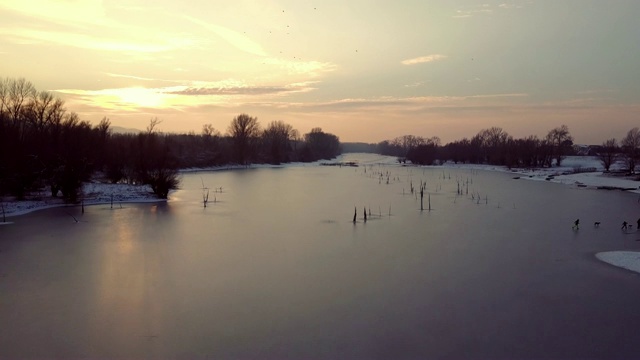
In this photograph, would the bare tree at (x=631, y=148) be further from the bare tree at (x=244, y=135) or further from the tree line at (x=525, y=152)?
the bare tree at (x=244, y=135)

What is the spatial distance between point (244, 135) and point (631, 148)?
47.3 meters

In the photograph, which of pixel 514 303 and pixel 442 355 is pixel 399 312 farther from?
pixel 514 303

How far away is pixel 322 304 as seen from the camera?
6.77m

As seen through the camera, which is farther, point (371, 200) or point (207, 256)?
point (371, 200)

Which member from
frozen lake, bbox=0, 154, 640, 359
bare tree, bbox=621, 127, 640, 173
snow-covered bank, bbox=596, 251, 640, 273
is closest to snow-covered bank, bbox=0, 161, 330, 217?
frozen lake, bbox=0, 154, 640, 359

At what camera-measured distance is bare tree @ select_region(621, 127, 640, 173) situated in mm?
37653

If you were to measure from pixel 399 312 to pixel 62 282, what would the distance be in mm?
5801

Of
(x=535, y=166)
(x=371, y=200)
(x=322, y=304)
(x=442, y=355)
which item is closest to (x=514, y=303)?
(x=442, y=355)

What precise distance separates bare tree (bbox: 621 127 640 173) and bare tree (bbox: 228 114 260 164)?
42949 millimetres

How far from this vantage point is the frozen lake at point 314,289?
213 inches

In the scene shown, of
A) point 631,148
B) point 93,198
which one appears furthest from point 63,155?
point 631,148

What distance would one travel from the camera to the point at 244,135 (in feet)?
220

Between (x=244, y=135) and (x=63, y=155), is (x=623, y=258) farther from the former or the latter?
(x=244, y=135)

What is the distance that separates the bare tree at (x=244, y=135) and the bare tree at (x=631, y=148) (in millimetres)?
42949
